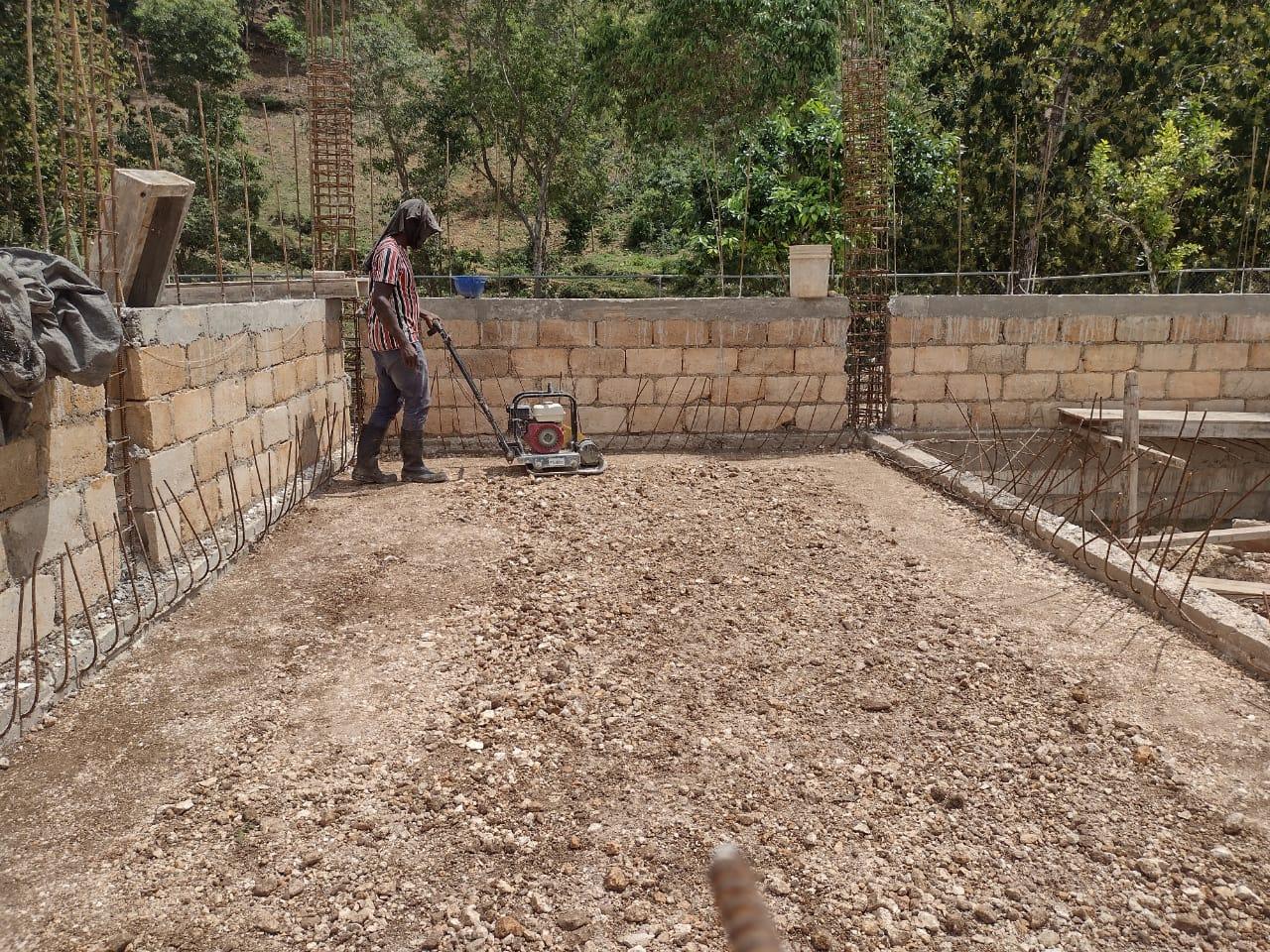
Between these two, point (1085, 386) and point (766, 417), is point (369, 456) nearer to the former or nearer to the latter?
point (766, 417)

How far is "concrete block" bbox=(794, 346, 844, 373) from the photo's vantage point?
8.78m

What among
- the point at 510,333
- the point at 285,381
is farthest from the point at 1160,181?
the point at 285,381

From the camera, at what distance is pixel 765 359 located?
8773 millimetres

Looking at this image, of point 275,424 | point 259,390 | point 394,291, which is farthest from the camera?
point 394,291

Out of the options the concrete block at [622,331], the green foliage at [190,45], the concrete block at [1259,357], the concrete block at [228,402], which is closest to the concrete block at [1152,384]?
the concrete block at [1259,357]

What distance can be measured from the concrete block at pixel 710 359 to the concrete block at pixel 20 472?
5698 mm

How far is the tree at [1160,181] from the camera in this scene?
47.5 ft

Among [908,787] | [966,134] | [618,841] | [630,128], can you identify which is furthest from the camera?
[630,128]

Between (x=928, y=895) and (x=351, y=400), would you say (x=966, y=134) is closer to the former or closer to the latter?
(x=351, y=400)

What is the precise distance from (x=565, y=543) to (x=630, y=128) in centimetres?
1705

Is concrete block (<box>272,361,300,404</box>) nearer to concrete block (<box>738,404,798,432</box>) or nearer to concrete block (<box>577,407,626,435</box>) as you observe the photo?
concrete block (<box>577,407,626,435</box>)

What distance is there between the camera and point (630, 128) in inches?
826

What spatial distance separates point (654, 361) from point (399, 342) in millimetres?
2568

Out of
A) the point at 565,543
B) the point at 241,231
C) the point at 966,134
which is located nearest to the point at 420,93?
the point at 241,231
